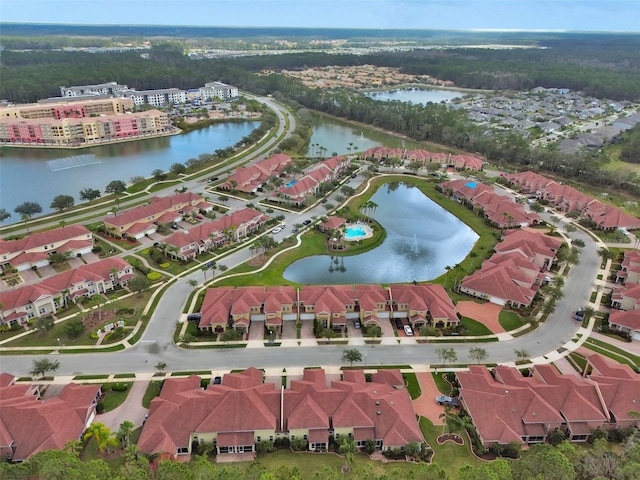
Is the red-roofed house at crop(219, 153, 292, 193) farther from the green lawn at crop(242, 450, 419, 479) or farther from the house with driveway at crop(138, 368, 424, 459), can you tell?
the green lawn at crop(242, 450, 419, 479)

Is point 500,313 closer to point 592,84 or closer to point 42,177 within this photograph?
point 42,177

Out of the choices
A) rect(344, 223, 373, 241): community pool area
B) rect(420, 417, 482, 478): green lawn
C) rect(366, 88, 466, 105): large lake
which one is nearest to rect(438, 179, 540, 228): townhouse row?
rect(344, 223, 373, 241): community pool area

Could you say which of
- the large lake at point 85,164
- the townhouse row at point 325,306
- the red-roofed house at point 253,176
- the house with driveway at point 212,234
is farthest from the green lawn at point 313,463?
the large lake at point 85,164

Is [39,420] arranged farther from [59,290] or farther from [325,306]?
[325,306]

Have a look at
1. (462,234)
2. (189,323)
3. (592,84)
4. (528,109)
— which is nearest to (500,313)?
(462,234)

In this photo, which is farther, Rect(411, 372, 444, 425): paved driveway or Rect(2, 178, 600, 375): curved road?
Rect(2, 178, 600, 375): curved road

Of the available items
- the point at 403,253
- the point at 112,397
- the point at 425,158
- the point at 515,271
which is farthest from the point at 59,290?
the point at 425,158
